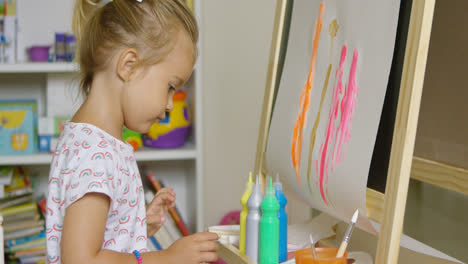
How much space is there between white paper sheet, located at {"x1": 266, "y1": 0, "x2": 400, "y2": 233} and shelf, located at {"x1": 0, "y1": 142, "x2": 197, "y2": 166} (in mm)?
816

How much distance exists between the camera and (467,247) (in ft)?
4.17

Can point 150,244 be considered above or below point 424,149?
below

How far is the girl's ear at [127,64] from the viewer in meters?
1.04

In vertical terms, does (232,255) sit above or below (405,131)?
below

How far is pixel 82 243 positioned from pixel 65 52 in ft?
4.21

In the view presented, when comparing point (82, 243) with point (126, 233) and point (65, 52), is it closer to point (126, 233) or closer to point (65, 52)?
point (126, 233)

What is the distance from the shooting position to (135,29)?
105 cm

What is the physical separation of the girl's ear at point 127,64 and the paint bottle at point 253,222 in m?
0.32

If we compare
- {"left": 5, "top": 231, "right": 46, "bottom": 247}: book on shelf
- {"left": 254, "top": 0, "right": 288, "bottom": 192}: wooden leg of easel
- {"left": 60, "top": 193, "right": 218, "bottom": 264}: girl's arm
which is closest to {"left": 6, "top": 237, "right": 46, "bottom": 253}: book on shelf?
{"left": 5, "top": 231, "right": 46, "bottom": 247}: book on shelf

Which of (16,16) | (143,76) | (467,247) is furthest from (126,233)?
(16,16)

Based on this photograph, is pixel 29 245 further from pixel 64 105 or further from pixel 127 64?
pixel 127 64

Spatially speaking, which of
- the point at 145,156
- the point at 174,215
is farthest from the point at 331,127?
the point at 174,215

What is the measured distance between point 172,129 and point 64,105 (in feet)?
1.38

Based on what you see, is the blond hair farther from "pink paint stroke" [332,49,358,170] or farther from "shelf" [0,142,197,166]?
"shelf" [0,142,197,166]
